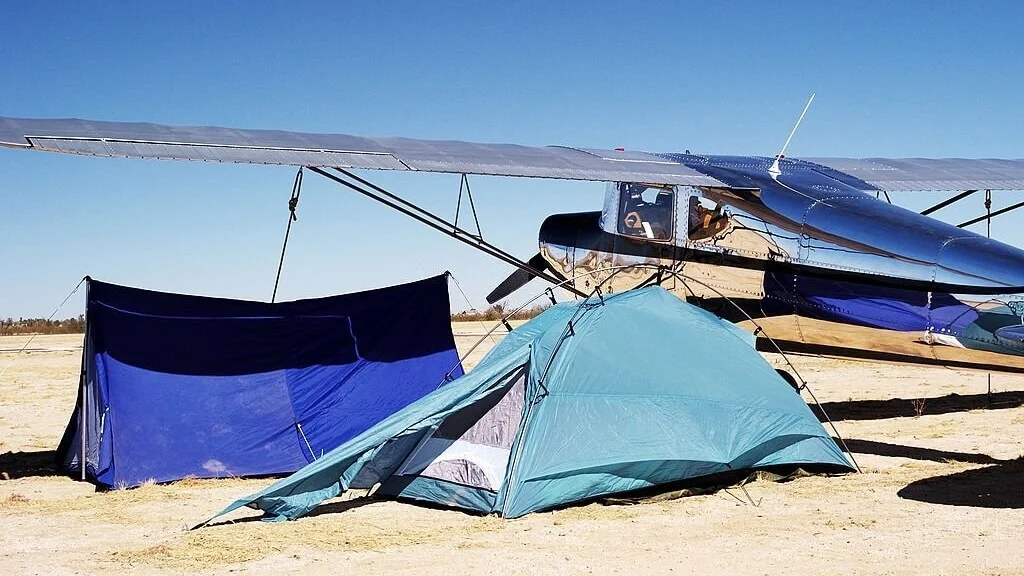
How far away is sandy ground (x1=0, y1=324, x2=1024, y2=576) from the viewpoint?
5.79 meters

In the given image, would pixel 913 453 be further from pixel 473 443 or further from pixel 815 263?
pixel 473 443

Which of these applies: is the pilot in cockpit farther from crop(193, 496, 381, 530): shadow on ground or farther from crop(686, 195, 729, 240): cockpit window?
crop(193, 496, 381, 530): shadow on ground

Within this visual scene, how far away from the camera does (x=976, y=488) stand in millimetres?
7531

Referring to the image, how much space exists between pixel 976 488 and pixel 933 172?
7268 millimetres

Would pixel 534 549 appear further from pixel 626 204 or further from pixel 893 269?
pixel 626 204

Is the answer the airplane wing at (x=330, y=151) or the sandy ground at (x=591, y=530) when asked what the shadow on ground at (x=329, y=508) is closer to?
the sandy ground at (x=591, y=530)

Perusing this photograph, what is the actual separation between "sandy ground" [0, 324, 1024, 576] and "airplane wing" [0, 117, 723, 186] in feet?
8.81

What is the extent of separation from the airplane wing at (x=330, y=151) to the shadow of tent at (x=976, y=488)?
377cm

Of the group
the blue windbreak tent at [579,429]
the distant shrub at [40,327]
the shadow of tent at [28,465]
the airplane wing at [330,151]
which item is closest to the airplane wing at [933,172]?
the airplane wing at [330,151]

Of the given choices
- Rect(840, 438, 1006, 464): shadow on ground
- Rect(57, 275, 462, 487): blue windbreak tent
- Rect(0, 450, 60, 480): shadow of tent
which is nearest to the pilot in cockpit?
Rect(57, 275, 462, 487): blue windbreak tent

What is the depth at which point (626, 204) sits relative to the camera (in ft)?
37.2

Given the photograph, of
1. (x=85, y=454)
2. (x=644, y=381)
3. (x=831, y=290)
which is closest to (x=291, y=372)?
(x=85, y=454)

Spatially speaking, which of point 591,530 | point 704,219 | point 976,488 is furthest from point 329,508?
Answer: point 704,219

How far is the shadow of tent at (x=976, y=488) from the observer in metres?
7.12
